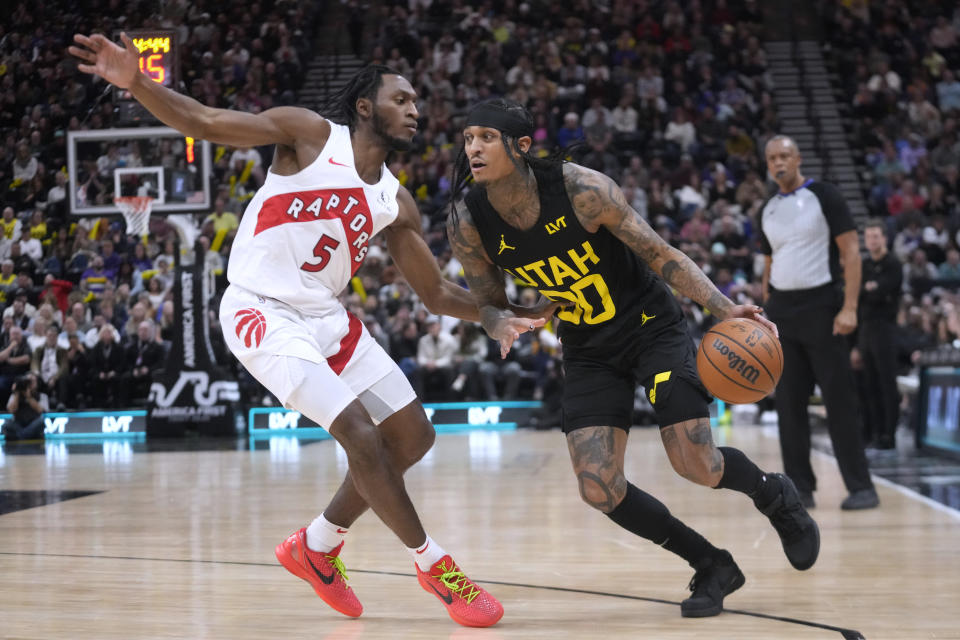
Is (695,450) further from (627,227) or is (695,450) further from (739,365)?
(627,227)

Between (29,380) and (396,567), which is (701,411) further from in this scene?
(29,380)

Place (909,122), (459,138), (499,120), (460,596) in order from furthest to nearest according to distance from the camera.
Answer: (909,122) < (459,138) < (499,120) < (460,596)

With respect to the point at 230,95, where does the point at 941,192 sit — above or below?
below

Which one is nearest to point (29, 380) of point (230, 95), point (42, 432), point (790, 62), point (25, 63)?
point (42, 432)

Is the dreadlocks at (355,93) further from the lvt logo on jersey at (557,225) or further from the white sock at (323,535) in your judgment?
the white sock at (323,535)

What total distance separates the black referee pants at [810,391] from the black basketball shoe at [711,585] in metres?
2.44

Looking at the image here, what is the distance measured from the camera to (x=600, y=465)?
3.73 m

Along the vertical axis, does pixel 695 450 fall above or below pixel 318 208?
below

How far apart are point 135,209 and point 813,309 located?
8.29 metres

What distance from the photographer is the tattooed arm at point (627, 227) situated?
3709 millimetres

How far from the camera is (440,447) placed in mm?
10430

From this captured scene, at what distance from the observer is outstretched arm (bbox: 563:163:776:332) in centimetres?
371

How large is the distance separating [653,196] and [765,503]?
12069 millimetres

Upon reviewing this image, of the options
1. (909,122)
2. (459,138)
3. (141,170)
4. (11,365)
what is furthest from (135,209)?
(909,122)
